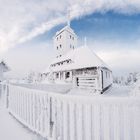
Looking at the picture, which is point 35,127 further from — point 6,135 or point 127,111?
point 127,111

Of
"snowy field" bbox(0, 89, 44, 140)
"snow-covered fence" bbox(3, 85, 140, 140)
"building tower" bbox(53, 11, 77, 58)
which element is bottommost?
"snowy field" bbox(0, 89, 44, 140)

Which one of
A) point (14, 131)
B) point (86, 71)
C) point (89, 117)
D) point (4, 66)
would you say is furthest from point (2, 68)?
point (89, 117)

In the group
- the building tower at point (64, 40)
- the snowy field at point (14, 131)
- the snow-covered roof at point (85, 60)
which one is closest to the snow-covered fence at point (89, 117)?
the snowy field at point (14, 131)

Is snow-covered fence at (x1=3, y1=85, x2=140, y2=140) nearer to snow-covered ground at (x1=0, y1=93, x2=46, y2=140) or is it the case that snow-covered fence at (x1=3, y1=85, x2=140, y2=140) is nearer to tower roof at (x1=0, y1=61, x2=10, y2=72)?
snow-covered ground at (x1=0, y1=93, x2=46, y2=140)

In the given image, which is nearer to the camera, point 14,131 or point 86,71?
point 14,131

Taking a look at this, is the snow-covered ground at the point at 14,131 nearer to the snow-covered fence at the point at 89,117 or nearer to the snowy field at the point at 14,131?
the snowy field at the point at 14,131

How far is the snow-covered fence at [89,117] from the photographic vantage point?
93.4 inches

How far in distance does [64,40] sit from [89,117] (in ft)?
86.3

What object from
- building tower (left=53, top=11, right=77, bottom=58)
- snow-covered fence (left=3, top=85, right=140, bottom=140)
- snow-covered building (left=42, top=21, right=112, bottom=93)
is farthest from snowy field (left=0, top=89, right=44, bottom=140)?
building tower (left=53, top=11, right=77, bottom=58)

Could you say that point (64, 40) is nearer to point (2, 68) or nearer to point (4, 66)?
point (4, 66)

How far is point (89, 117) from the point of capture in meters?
2.52

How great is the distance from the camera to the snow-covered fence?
2371mm

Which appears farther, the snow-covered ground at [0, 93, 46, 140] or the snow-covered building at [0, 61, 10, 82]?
the snow-covered building at [0, 61, 10, 82]

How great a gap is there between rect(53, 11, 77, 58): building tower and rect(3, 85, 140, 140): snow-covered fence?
25191 mm
